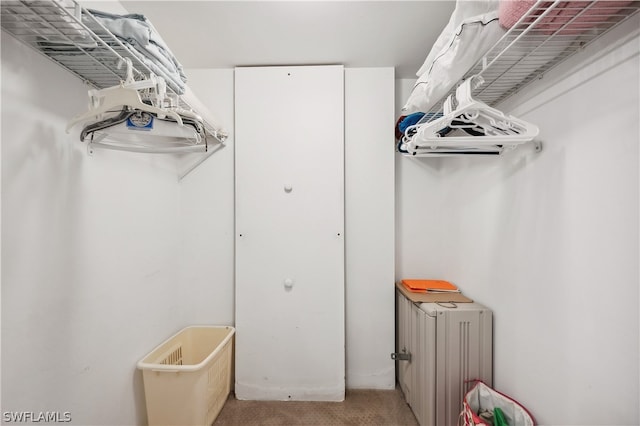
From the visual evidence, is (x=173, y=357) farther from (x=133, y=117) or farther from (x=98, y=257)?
(x=133, y=117)

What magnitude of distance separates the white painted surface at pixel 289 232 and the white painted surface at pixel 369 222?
127 mm

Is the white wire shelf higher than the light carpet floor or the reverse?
higher

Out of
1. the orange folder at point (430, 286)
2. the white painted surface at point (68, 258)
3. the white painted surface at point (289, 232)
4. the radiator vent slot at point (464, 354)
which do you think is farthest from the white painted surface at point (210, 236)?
the radiator vent slot at point (464, 354)

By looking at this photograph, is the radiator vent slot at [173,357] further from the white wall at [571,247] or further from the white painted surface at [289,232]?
the white wall at [571,247]

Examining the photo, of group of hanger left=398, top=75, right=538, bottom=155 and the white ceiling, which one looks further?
the white ceiling

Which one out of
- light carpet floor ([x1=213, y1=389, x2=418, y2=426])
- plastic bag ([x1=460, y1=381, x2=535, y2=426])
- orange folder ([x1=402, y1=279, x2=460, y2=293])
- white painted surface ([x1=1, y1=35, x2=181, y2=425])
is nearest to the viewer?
white painted surface ([x1=1, y1=35, x2=181, y2=425])

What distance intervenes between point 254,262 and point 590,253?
63.7 inches

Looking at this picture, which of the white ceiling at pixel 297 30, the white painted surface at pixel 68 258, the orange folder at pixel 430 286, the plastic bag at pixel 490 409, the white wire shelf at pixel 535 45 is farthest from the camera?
the orange folder at pixel 430 286

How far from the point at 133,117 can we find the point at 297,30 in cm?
101

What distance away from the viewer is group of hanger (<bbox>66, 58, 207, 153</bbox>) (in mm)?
810

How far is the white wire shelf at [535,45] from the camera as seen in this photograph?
2.21 ft

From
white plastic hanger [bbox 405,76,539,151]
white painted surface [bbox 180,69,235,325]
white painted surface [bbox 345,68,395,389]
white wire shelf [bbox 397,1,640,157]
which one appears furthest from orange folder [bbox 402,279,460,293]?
white painted surface [bbox 180,69,235,325]

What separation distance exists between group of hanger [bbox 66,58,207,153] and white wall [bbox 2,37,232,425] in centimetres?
14

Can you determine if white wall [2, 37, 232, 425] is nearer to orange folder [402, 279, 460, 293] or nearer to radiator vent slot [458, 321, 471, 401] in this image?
orange folder [402, 279, 460, 293]
